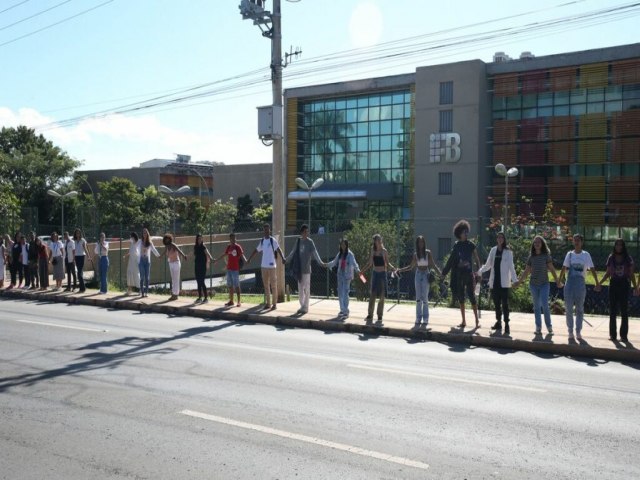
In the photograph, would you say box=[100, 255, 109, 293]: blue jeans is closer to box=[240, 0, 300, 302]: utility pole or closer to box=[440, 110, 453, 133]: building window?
box=[240, 0, 300, 302]: utility pole

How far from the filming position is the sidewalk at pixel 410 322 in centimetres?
1081

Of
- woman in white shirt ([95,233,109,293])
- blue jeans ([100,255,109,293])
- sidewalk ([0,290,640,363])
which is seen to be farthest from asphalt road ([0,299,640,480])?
blue jeans ([100,255,109,293])

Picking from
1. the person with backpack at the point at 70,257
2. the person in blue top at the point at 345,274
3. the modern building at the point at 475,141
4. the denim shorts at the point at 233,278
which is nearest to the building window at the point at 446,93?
the modern building at the point at 475,141

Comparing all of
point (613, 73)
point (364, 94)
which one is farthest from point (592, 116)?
point (364, 94)

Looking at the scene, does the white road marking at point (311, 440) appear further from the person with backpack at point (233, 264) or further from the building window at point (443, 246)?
the building window at point (443, 246)

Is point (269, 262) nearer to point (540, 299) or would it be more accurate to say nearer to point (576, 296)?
point (540, 299)

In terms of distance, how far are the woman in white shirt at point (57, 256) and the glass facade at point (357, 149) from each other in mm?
31469

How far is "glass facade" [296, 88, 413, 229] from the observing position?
52.8m

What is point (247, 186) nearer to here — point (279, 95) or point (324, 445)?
point (279, 95)

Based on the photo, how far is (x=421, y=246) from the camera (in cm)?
1272

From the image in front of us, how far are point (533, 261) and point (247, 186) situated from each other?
6492 centimetres

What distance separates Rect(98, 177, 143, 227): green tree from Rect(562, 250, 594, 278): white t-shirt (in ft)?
158

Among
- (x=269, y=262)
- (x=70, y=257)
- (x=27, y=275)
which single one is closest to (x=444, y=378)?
(x=269, y=262)

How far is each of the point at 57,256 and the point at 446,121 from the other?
35014mm
